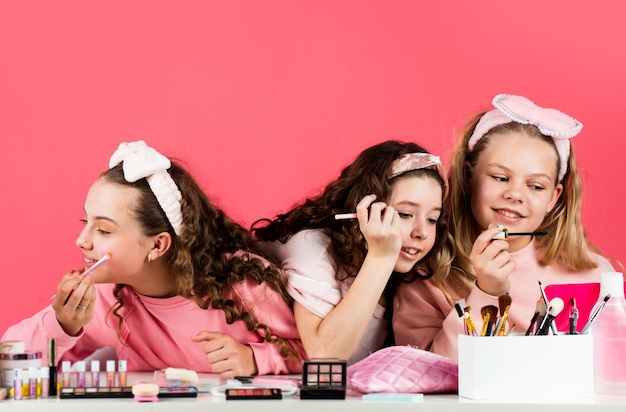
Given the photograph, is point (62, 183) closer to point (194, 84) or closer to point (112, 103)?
point (112, 103)

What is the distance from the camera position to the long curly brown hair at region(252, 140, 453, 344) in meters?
1.67

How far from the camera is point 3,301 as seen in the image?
249 cm

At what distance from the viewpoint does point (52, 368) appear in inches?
47.9

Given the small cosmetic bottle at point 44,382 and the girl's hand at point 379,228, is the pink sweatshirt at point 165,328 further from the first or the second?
the small cosmetic bottle at point 44,382

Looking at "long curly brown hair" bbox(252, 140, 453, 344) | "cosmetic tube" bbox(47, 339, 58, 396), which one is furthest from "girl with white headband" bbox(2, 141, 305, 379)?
"cosmetic tube" bbox(47, 339, 58, 396)

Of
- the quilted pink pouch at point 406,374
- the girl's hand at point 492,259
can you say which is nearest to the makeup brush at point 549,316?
the quilted pink pouch at point 406,374

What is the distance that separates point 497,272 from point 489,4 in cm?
112

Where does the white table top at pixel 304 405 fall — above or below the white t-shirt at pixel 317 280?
below

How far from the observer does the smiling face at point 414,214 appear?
5.38ft

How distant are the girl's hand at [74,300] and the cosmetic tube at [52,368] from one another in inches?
8.9

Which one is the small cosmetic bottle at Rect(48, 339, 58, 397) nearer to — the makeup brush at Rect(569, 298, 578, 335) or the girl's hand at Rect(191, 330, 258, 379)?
the girl's hand at Rect(191, 330, 258, 379)

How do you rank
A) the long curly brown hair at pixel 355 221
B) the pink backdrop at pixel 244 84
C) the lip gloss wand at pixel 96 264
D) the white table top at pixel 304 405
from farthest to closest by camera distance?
the pink backdrop at pixel 244 84, the long curly brown hair at pixel 355 221, the lip gloss wand at pixel 96 264, the white table top at pixel 304 405

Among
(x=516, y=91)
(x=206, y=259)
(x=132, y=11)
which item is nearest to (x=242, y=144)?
(x=132, y=11)

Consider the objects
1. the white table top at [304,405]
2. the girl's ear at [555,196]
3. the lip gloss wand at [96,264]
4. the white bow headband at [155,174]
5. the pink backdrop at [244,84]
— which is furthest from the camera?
the pink backdrop at [244,84]
